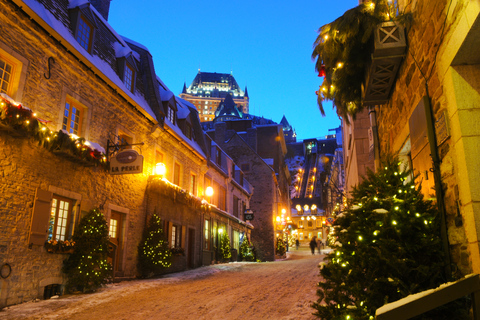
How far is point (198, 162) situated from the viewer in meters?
19.8

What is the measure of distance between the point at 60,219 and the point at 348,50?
7772 millimetres

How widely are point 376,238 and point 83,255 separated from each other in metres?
7.62

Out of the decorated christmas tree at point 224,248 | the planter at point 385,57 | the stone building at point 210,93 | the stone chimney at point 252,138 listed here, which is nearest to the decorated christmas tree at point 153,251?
the decorated christmas tree at point 224,248

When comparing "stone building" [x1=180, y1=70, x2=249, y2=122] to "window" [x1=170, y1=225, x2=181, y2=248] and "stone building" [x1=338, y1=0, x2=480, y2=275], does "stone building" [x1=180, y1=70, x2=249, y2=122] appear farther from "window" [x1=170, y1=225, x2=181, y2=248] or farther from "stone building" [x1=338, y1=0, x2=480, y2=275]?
"stone building" [x1=338, y1=0, x2=480, y2=275]

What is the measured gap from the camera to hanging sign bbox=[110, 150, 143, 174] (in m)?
10.7

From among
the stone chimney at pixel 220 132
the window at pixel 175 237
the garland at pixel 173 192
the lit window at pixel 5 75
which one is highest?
the stone chimney at pixel 220 132

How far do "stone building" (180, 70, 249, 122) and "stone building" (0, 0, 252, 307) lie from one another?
387ft

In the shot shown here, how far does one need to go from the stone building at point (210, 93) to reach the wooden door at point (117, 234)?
121m

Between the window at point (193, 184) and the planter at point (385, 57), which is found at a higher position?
the window at point (193, 184)

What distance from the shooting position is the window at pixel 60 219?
8922mm

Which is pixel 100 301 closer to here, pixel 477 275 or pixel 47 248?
pixel 47 248

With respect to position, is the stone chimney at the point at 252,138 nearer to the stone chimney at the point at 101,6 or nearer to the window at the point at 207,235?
the window at the point at 207,235

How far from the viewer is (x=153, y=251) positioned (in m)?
13.2

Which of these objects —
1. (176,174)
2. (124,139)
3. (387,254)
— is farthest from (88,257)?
(176,174)
